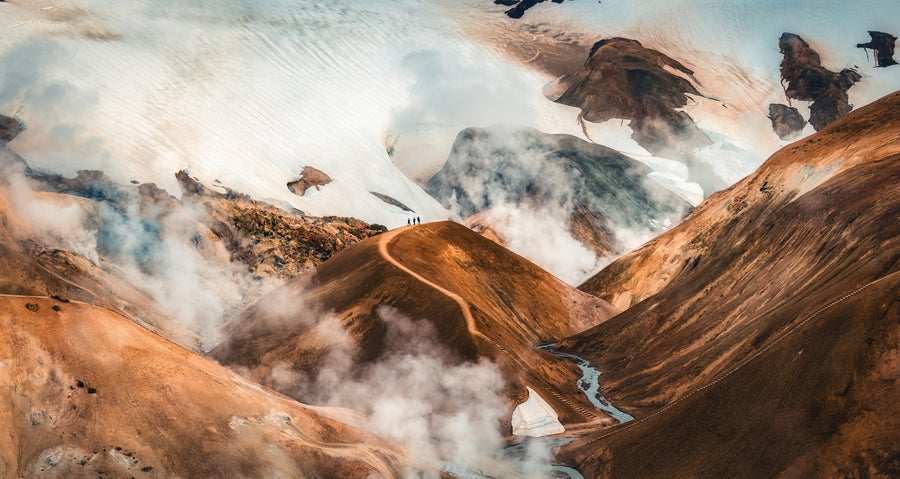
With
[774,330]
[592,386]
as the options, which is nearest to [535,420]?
[592,386]

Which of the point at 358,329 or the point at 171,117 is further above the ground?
the point at 358,329

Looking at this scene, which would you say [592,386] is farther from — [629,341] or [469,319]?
[469,319]

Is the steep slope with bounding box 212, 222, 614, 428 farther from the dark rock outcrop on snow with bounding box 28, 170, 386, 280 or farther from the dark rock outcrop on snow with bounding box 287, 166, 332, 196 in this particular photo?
the dark rock outcrop on snow with bounding box 287, 166, 332, 196

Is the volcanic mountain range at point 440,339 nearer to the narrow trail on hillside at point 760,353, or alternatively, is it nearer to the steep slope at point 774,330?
the steep slope at point 774,330

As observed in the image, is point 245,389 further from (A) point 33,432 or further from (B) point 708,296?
(B) point 708,296

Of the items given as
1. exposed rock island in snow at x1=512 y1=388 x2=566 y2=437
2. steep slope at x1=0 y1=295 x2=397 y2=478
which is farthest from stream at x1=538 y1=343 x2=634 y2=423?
steep slope at x1=0 y1=295 x2=397 y2=478

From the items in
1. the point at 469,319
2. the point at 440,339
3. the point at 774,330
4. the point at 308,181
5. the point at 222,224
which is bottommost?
the point at 308,181

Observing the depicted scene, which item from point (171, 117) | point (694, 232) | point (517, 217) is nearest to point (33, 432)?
point (694, 232)
